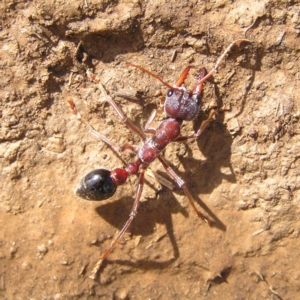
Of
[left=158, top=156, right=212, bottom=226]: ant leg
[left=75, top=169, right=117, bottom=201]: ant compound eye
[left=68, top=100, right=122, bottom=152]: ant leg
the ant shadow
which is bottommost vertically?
the ant shadow

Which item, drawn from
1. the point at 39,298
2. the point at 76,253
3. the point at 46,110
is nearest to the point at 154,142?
the point at 46,110

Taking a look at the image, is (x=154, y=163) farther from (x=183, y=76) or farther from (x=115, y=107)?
(x=183, y=76)

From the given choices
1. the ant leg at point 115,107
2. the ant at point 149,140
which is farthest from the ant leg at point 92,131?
the ant leg at point 115,107

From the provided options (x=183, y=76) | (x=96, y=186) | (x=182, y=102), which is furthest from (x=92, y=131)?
(x=183, y=76)

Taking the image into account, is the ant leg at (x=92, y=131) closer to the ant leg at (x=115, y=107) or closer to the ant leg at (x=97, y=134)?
the ant leg at (x=97, y=134)

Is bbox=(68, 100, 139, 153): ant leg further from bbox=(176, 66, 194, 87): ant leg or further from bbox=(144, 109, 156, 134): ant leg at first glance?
bbox=(176, 66, 194, 87): ant leg

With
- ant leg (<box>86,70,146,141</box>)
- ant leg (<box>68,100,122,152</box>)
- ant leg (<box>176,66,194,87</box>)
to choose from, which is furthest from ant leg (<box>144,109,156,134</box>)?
ant leg (<box>176,66,194,87</box>)

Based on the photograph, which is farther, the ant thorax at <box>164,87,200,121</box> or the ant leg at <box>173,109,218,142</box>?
the ant leg at <box>173,109,218,142</box>

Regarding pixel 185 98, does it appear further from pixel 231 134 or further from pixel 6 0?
pixel 6 0
